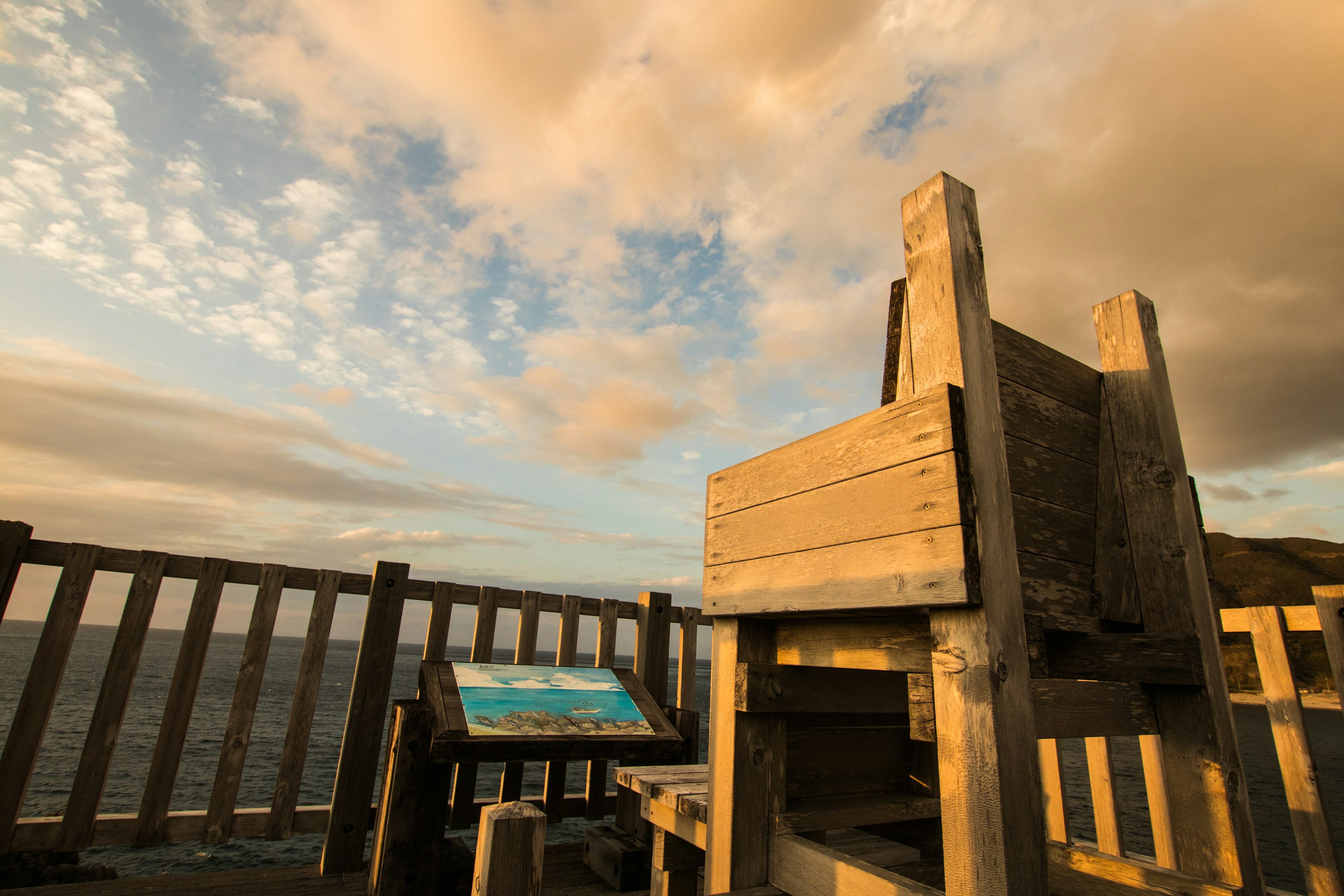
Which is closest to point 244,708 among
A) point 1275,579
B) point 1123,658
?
point 1123,658

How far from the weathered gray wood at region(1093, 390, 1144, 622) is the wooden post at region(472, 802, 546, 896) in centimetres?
188

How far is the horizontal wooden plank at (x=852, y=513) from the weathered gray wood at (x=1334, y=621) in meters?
3.24

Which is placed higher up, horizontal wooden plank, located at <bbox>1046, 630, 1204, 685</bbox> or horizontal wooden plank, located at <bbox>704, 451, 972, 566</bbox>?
horizontal wooden plank, located at <bbox>704, 451, 972, 566</bbox>

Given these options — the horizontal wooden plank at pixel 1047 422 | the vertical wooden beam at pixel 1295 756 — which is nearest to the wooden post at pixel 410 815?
the horizontal wooden plank at pixel 1047 422

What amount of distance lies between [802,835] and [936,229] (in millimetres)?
2086

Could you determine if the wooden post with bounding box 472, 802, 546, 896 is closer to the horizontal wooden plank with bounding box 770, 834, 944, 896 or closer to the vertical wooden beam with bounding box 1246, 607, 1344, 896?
the horizontal wooden plank with bounding box 770, 834, 944, 896

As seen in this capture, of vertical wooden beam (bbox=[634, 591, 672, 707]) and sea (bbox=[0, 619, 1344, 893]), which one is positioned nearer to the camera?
sea (bbox=[0, 619, 1344, 893])

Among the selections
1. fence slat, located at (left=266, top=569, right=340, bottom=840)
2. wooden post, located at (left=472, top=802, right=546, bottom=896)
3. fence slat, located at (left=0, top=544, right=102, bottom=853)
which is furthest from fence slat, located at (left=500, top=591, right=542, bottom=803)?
wooden post, located at (left=472, top=802, right=546, bottom=896)

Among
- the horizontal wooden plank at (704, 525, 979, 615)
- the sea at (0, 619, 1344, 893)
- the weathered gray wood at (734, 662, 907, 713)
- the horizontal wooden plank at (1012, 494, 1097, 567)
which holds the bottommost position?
the sea at (0, 619, 1344, 893)

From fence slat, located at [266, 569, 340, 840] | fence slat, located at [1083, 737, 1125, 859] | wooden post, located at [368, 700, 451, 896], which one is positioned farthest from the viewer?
A: fence slat, located at [1083, 737, 1125, 859]

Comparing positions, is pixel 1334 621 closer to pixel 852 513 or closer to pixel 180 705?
pixel 852 513

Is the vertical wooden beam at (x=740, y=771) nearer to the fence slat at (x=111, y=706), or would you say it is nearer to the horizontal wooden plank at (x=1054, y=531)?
the horizontal wooden plank at (x=1054, y=531)

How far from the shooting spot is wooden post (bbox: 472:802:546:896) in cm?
123

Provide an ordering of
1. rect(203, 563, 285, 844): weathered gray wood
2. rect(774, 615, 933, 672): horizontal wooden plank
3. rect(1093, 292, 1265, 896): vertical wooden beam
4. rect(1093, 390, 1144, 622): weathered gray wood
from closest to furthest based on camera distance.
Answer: rect(774, 615, 933, 672): horizontal wooden plank, rect(1093, 292, 1265, 896): vertical wooden beam, rect(1093, 390, 1144, 622): weathered gray wood, rect(203, 563, 285, 844): weathered gray wood
